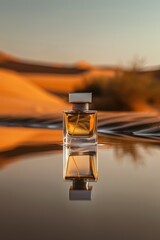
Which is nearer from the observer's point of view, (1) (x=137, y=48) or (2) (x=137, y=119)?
(2) (x=137, y=119)

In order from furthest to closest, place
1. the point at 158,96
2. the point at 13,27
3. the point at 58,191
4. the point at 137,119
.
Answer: the point at 13,27 < the point at 158,96 < the point at 137,119 < the point at 58,191

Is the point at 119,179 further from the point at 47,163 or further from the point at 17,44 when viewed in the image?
the point at 17,44

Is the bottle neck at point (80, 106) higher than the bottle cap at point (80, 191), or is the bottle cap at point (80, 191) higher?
the bottle neck at point (80, 106)

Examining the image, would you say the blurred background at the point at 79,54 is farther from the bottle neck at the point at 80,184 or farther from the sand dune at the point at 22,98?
the bottle neck at the point at 80,184

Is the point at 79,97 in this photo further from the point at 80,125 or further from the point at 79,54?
the point at 79,54

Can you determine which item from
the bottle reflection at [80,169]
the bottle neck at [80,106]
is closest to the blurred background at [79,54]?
the bottle neck at [80,106]

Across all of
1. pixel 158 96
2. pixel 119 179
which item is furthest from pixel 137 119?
pixel 119 179

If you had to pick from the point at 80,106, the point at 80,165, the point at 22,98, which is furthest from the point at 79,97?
the point at 22,98
